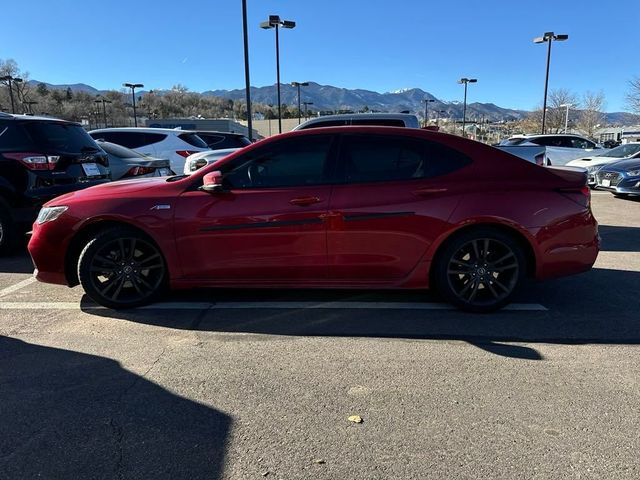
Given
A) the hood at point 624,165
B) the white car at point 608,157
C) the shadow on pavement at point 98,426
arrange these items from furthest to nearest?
the white car at point 608,157, the hood at point 624,165, the shadow on pavement at point 98,426

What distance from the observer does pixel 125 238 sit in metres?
4.59

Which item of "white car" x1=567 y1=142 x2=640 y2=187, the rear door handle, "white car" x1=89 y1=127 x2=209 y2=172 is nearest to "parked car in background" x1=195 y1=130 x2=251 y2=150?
"white car" x1=89 y1=127 x2=209 y2=172

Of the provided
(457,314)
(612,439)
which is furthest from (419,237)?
A: (612,439)

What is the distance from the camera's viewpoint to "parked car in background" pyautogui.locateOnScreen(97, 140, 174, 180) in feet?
29.0

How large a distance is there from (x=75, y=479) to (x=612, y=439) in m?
2.68

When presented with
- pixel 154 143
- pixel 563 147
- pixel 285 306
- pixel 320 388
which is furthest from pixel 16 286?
pixel 563 147

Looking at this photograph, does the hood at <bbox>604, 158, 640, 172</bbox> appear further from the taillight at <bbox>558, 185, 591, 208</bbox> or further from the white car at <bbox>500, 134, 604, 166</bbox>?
the taillight at <bbox>558, 185, 591, 208</bbox>

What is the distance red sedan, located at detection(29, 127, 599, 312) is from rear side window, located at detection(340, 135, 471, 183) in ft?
0.03

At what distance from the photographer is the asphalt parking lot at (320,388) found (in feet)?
8.36

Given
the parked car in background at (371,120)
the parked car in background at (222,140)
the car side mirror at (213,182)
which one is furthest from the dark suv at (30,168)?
the parked car in background at (222,140)

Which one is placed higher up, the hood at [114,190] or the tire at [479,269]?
the hood at [114,190]

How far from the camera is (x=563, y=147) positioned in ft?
60.5

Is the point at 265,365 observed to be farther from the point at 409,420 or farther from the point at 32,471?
the point at 32,471

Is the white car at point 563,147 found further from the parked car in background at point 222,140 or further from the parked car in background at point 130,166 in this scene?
the parked car in background at point 130,166
